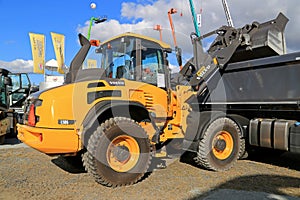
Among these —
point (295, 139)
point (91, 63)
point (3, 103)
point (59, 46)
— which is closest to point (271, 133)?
point (295, 139)

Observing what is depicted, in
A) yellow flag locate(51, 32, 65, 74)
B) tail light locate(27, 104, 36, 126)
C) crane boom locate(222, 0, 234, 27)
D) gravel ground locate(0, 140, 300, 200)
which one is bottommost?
gravel ground locate(0, 140, 300, 200)

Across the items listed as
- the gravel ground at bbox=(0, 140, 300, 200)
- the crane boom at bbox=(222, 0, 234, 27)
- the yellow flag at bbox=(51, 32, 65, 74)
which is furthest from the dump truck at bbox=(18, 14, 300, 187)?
the yellow flag at bbox=(51, 32, 65, 74)

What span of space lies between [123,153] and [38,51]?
17.1 metres

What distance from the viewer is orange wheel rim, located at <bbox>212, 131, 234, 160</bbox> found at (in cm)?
607

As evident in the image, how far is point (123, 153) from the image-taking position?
493 centimetres

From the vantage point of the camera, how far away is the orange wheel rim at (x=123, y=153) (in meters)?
4.80

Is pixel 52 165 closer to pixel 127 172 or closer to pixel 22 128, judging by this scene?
pixel 22 128

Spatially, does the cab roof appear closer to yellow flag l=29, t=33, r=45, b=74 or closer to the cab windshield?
the cab windshield

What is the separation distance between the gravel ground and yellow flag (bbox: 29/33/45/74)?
14156 mm

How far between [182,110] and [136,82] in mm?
1201

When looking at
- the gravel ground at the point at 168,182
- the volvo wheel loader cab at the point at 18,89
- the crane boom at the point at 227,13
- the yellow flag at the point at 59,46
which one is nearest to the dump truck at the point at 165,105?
the gravel ground at the point at 168,182

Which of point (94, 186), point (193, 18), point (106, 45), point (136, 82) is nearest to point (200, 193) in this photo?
point (94, 186)

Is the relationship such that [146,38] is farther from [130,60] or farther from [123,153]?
[123,153]

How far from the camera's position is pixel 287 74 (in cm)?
588
